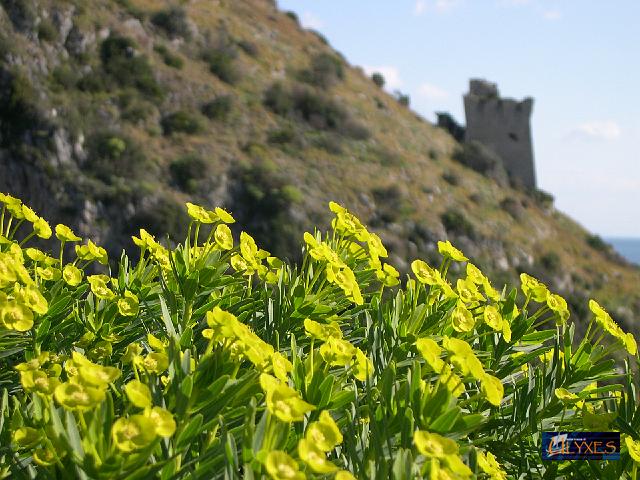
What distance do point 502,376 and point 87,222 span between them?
21.9 metres

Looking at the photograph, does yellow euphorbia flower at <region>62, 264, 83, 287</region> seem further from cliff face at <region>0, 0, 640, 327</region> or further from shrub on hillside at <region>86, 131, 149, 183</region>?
shrub on hillside at <region>86, 131, 149, 183</region>

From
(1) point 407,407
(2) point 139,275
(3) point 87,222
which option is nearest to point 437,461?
(1) point 407,407

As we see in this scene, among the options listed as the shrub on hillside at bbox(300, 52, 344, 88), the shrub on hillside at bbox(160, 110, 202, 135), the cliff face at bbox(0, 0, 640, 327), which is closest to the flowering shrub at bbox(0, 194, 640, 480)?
the cliff face at bbox(0, 0, 640, 327)

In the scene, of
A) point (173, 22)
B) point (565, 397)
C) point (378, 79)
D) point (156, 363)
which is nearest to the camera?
point (156, 363)

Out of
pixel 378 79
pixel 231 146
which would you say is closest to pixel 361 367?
pixel 231 146

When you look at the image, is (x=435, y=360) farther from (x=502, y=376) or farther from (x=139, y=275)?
(x=139, y=275)

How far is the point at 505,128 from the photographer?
4406 cm

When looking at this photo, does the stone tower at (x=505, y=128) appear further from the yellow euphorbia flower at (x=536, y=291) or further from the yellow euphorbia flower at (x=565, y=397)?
the yellow euphorbia flower at (x=565, y=397)

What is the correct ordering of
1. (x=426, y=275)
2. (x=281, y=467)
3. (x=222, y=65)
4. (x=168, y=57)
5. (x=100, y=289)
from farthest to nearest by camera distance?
(x=222, y=65)
(x=168, y=57)
(x=100, y=289)
(x=426, y=275)
(x=281, y=467)

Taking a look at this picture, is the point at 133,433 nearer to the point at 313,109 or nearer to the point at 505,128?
the point at 313,109

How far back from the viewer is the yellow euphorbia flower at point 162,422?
3.26 feet

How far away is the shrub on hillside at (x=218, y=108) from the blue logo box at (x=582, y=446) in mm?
28528

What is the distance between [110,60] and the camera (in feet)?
91.0

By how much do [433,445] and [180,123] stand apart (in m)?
27.7
